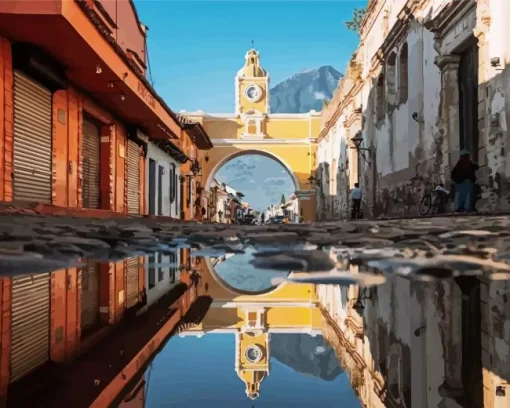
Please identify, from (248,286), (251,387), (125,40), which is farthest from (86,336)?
(125,40)

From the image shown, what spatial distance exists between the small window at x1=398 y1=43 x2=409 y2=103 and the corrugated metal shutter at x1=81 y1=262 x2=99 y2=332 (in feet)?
43.7

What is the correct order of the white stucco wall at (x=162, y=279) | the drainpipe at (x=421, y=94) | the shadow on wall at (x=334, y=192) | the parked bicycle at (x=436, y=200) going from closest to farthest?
1. the white stucco wall at (x=162, y=279)
2. the parked bicycle at (x=436, y=200)
3. the drainpipe at (x=421, y=94)
4. the shadow on wall at (x=334, y=192)

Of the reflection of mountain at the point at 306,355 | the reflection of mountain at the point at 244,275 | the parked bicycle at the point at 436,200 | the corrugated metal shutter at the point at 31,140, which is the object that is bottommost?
the reflection of mountain at the point at 306,355

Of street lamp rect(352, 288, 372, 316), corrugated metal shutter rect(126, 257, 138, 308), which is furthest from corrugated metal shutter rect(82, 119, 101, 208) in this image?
street lamp rect(352, 288, 372, 316)

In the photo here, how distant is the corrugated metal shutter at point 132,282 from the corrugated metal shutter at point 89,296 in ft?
0.47

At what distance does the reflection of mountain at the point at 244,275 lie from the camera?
9.18 ft

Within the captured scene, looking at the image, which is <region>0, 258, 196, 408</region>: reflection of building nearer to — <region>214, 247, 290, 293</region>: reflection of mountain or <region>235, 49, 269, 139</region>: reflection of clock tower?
<region>214, 247, 290, 293</region>: reflection of mountain

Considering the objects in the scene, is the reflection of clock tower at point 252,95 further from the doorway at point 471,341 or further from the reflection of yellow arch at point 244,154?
the doorway at point 471,341

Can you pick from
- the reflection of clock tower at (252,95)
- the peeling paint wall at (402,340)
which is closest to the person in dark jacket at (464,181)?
the peeling paint wall at (402,340)

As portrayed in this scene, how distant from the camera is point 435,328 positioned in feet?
6.46

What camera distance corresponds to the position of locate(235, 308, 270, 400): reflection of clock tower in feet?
4.61

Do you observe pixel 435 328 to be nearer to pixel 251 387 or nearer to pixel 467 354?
pixel 467 354

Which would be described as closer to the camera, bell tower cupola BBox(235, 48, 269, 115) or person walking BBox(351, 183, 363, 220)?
person walking BBox(351, 183, 363, 220)

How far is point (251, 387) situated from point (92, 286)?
4.96 ft
